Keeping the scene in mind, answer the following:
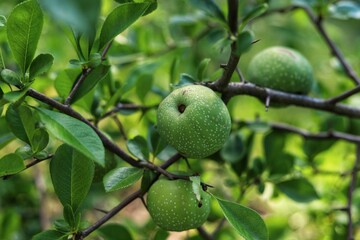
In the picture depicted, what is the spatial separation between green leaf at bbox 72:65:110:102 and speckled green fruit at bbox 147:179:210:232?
171mm

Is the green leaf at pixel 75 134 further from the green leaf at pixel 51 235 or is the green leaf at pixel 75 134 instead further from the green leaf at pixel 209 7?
the green leaf at pixel 209 7

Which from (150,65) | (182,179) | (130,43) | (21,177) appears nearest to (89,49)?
(182,179)

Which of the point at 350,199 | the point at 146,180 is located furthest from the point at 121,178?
the point at 350,199

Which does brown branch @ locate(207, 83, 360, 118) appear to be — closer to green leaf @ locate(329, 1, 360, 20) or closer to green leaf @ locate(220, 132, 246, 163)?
green leaf @ locate(220, 132, 246, 163)

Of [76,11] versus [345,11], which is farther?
[345,11]

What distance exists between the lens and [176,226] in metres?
0.73

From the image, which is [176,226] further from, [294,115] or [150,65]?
[294,115]

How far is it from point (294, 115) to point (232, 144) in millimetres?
812

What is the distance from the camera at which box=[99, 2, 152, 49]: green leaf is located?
674 mm

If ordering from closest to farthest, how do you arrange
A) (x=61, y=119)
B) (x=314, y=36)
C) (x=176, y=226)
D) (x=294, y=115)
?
(x=61, y=119), (x=176, y=226), (x=314, y=36), (x=294, y=115)

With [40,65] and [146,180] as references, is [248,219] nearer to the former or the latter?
[146,180]

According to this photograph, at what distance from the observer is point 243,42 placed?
70 centimetres

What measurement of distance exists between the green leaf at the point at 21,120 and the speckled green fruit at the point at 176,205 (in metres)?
0.19

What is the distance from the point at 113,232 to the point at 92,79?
292 mm
